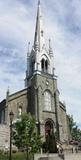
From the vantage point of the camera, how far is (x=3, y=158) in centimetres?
3108

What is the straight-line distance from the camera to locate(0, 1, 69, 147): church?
51.0 metres

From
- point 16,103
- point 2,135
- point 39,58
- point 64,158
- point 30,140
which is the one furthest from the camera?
point 39,58

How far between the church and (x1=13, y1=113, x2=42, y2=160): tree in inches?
333

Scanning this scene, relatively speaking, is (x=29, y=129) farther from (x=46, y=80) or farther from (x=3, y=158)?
(x=46, y=80)

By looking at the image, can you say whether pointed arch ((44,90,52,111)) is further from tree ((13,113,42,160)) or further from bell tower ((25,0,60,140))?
tree ((13,113,42,160))

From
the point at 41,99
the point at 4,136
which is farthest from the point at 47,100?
the point at 4,136

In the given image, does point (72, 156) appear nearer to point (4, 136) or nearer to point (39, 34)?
point (4, 136)

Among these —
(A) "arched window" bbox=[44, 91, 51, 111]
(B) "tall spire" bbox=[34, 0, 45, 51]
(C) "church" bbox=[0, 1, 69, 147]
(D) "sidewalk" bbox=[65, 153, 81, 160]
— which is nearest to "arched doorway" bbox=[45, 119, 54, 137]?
(C) "church" bbox=[0, 1, 69, 147]

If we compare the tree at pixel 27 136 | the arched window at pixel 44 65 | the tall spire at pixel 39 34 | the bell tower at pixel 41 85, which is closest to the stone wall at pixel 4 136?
the tree at pixel 27 136

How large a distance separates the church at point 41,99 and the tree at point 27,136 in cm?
847

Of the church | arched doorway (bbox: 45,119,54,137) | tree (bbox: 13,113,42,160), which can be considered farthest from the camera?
arched doorway (bbox: 45,119,54,137)

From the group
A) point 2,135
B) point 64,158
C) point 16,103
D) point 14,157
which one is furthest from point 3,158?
point 16,103

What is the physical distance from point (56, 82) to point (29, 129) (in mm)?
19280

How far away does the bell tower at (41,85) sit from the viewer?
51.2 metres
